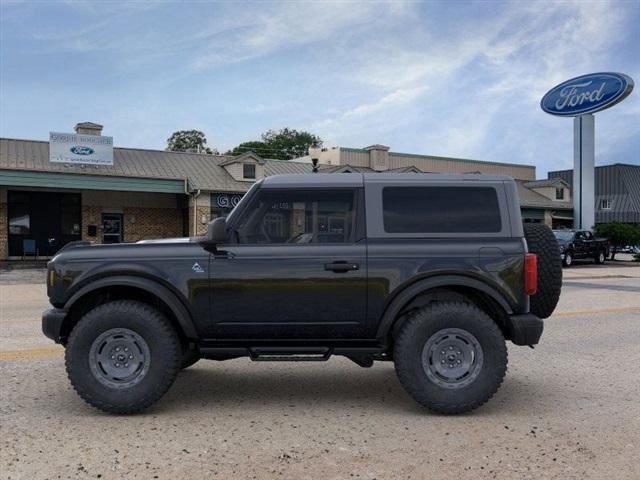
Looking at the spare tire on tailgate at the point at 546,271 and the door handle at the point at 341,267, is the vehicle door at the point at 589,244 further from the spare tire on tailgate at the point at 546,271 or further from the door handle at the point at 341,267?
the door handle at the point at 341,267

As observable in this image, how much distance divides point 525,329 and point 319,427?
6.15 feet

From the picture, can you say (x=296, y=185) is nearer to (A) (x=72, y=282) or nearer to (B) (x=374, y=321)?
(B) (x=374, y=321)

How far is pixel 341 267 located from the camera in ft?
15.9

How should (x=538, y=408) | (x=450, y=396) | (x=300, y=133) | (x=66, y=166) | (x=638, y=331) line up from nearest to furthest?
(x=450, y=396)
(x=538, y=408)
(x=638, y=331)
(x=66, y=166)
(x=300, y=133)

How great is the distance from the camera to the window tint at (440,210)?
4.99 m

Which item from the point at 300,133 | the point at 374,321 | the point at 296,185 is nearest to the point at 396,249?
the point at 374,321

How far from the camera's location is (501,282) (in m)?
4.86

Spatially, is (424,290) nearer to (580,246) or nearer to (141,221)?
(580,246)

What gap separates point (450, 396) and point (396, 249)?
4.19 feet

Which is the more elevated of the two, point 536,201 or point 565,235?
point 536,201

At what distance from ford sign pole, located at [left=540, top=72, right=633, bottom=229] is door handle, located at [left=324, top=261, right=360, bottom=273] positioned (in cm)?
3283

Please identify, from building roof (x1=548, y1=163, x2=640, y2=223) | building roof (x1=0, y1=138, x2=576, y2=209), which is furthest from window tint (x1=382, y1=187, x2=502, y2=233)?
building roof (x1=548, y1=163, x2=640, y2=223)

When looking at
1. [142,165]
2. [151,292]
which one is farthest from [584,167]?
[151,292]

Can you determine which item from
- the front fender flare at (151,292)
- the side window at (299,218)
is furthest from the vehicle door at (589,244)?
the front fender flare at (151,292)
